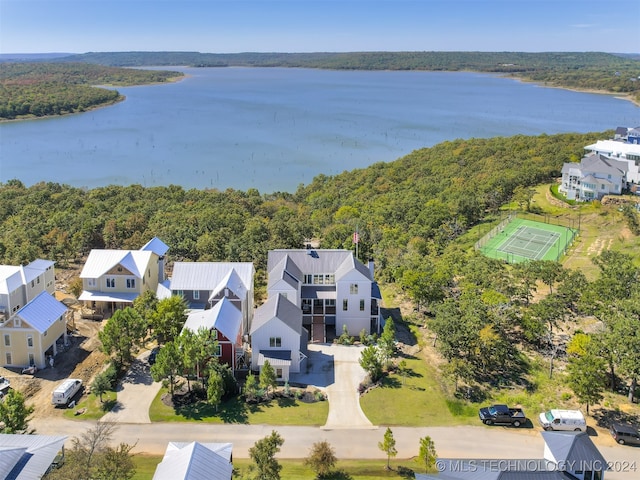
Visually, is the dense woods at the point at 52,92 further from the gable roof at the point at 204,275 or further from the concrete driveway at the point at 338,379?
the concrete driveway at the point at 338,379

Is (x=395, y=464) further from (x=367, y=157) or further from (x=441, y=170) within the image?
(x=367, y=157)

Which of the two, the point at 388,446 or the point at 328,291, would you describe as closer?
the point at 388,446

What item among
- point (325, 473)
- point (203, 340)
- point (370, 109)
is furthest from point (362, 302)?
point (370, 109)

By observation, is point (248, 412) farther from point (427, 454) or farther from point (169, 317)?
point (427, 454)

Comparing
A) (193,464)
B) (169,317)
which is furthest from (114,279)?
(193,464)

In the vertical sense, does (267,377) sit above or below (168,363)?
below
